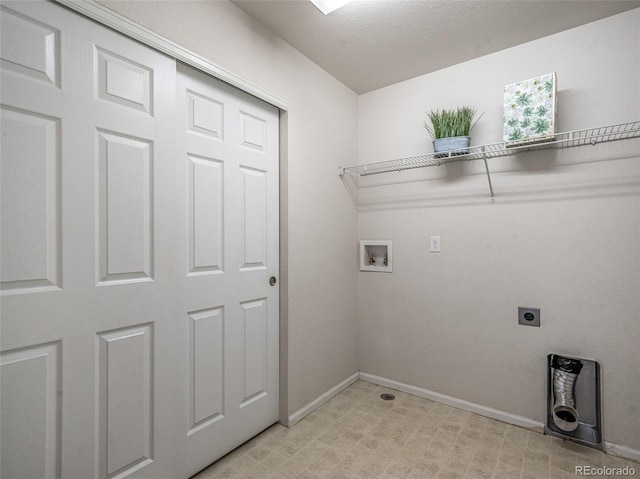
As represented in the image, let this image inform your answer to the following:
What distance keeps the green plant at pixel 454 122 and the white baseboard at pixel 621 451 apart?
1.97 metres

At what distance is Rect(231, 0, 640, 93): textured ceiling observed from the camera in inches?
68.1

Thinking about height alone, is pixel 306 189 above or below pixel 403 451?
above

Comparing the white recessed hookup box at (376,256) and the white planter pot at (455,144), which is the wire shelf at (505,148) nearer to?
the white planter pot at (455,144)

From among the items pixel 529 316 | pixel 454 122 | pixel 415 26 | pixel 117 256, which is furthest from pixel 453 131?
pixel 117 256

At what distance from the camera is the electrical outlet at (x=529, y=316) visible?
2025mm

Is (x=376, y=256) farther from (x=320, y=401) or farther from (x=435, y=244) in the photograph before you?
(x=320, y=401)

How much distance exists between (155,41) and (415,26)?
4.62 feet

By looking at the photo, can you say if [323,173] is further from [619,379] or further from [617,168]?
[619,379]

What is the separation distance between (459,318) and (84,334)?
216 cm

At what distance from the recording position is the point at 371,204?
270 cm

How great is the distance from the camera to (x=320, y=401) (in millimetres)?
2322

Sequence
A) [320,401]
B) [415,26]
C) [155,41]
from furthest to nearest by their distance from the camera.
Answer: [320,401] < [415,26] < [155,41]

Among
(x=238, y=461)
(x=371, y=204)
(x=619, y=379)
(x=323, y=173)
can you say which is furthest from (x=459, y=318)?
(x=238, y=461)

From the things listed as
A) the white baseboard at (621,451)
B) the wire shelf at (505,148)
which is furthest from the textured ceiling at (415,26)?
the white baseboard at (621,451)
